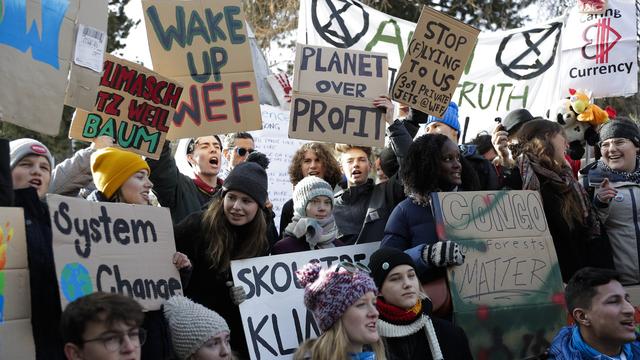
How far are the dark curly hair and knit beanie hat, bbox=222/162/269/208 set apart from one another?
2.92 ft

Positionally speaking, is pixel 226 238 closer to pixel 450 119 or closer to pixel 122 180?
pixel 122 180

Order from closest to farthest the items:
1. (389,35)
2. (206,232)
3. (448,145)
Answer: (206,232) → (448,145) → (389,35)

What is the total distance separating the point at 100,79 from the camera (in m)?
5.11

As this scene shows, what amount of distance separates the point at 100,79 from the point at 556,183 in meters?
2.78

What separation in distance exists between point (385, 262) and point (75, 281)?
158 centimetres

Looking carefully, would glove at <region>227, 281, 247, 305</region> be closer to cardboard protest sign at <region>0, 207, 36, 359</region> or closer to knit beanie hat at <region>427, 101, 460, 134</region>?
cardboard protest sign at <region>0, 207, 36, 359</region>

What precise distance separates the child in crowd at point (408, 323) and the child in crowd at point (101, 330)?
4.78 ft

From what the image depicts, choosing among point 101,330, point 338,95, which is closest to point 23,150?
point 101,330

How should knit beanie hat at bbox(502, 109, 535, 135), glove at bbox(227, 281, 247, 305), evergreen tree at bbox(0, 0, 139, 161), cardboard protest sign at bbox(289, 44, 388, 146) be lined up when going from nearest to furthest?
glove at bbox(227, 281, 247, 305) → cardboard protest sign at bbox(289, 44, 388, 146) → knit beanie hat at bbox(502, 109, 535, 135) → evergreen tree at bbox(0, 0, 139, 161)

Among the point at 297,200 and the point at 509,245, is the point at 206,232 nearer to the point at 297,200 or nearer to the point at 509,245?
the point at 297,200

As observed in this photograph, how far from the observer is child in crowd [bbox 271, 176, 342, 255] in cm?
528

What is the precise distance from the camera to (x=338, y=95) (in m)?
6.24

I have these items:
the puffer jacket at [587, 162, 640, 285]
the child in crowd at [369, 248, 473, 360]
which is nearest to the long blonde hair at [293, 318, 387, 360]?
the child in crowd at [369, 248, 473, 360]

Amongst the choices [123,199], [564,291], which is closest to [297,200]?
[123,199]
